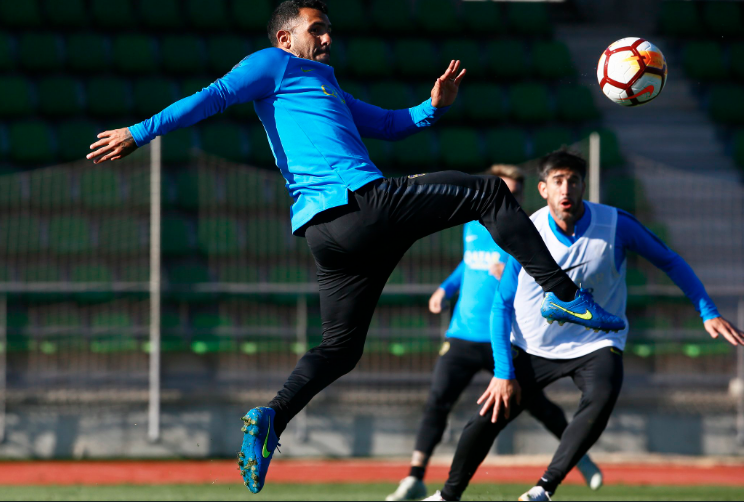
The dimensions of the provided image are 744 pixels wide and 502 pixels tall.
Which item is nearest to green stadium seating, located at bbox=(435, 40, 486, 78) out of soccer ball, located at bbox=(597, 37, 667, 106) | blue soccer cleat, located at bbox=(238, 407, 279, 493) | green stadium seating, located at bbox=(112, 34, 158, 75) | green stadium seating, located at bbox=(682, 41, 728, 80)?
green stadium seating, located at bbox=(682, 41, 728, 80)

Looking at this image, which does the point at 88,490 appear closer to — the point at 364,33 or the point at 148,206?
the point at 148,206

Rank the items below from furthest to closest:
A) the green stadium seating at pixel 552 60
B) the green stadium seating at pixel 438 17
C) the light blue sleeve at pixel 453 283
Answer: the green stadium seating at pixel 438 17 < the green stadium seating at pixel 552 60 < the light blue sleeve at pixel 453 283

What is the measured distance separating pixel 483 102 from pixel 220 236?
490 cm

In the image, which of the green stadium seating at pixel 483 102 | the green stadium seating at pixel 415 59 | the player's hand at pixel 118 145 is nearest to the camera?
the player's hand at pixel 118 145

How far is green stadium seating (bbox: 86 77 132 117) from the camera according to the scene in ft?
35.6

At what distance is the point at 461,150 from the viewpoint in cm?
1087

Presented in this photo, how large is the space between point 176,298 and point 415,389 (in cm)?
243

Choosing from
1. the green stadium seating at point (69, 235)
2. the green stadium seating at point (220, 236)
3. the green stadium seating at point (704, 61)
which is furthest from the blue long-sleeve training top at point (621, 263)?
the green stadium seating at point (704, 61)

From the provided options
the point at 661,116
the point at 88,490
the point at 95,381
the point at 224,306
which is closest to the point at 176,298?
the point at 224,306

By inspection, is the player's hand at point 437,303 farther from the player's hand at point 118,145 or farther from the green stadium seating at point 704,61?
the green stadium seating at point 704,61

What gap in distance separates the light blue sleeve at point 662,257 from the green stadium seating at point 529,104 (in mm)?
7342

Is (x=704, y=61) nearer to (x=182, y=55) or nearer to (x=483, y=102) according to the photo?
(x=483, y=102)

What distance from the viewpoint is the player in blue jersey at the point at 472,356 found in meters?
5.45

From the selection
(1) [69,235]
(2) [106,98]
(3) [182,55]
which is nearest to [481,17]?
(3) [182,55]
